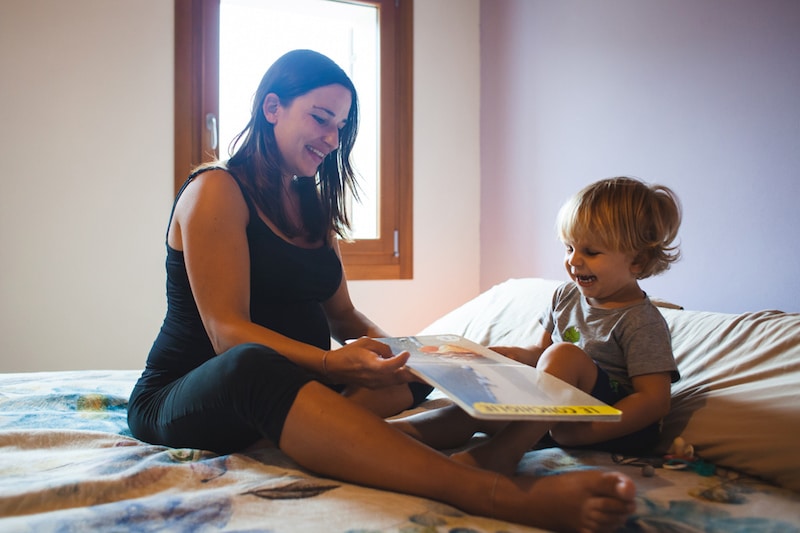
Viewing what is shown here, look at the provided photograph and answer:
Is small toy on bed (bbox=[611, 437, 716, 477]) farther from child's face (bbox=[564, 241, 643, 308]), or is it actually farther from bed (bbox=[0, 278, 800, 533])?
child's face (bbox=[564, 241, 643, 308])

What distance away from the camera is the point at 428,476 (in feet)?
2.57

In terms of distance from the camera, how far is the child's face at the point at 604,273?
1096 millimetres

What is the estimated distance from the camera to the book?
0.73 metres

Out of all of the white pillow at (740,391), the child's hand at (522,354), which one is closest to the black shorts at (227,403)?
the child's hand at (522,354)

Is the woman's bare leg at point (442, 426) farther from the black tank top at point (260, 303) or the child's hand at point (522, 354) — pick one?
the black tank top at point (260, 303)

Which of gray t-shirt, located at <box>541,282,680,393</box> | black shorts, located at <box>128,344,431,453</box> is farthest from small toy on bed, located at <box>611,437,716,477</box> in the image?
black shorts, located at <box>128,344,431,453</box>

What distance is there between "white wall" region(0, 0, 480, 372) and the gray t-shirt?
1627 millimetres

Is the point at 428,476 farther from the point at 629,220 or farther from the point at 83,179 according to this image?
the point at 83,179

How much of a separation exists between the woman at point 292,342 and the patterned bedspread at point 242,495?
0.04m

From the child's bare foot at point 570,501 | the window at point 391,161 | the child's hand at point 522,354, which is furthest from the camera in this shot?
the window at point 391,161

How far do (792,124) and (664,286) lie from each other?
530mm

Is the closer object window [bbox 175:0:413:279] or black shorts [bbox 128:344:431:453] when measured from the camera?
black shorts [bbox 128:344:431:453]

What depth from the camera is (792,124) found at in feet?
4.47

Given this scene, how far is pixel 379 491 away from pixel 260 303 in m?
0.48
